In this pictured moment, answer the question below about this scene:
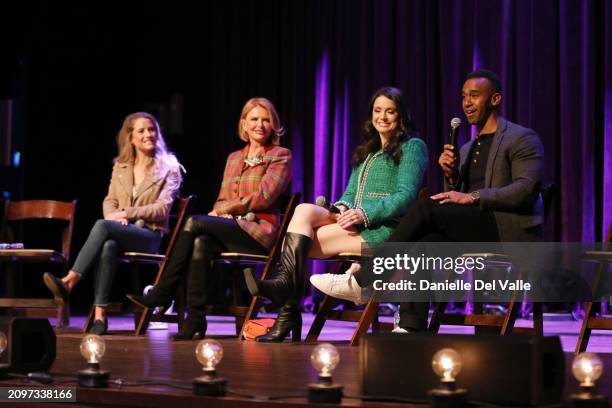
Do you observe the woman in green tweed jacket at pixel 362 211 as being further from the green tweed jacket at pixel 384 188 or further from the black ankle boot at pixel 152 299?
the black ankle boot at pixel 152 299

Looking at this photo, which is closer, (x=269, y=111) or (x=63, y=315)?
(x=269, y=111)

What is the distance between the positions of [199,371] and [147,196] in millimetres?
2588

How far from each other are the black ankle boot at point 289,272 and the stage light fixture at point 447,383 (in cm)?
200

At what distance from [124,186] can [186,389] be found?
10.2 ft

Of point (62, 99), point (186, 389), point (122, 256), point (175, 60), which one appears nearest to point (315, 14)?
point (175, 60)

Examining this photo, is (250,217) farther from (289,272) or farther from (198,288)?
(289,272)

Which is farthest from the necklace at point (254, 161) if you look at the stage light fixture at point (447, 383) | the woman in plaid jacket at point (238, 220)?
the stage light fixture at point (447, 383)

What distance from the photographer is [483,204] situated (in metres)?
3.40

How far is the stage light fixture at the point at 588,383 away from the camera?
157 cm

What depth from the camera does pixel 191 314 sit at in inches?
154

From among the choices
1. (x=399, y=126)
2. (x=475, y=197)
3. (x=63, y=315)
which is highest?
(x=399, y=126)

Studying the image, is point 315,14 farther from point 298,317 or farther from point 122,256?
point 298,317

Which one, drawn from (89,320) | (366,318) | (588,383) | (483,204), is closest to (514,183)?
(483,204)

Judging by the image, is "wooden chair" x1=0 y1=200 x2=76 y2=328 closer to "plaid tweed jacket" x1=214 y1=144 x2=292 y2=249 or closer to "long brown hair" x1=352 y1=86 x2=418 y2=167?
"plaid tweed jacket" x1=214 y1=144 x2=292 y2=249
